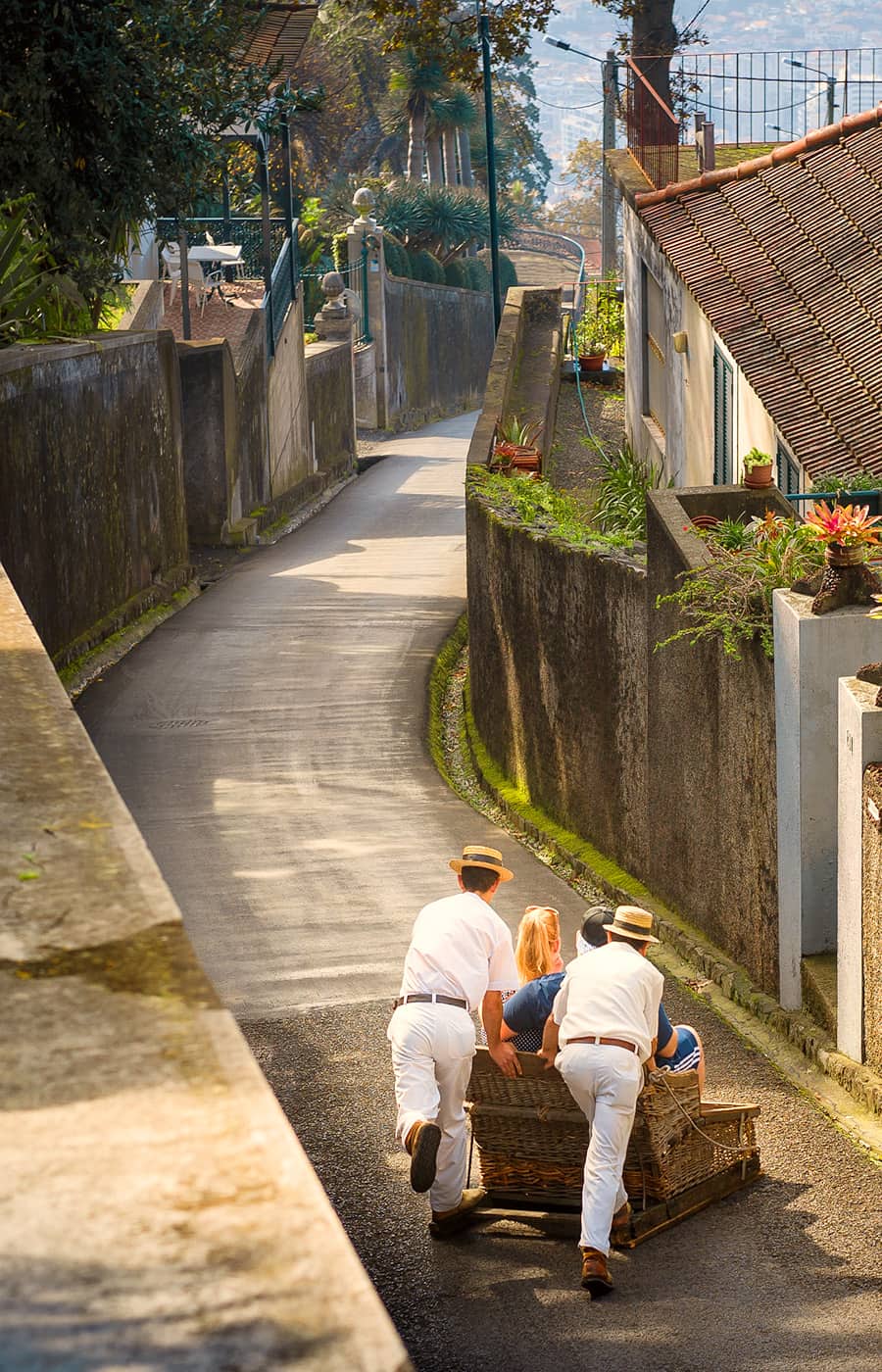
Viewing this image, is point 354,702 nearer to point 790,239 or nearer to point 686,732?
point 790,239

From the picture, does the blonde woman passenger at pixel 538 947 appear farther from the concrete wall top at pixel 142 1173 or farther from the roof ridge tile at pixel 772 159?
the roof ridge tile at pixel 772 159

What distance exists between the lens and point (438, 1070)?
24.9 ft

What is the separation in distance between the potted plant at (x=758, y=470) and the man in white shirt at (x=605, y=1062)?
6381 millimetres

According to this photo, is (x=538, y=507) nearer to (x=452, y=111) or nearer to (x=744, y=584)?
(x=744, y=584)

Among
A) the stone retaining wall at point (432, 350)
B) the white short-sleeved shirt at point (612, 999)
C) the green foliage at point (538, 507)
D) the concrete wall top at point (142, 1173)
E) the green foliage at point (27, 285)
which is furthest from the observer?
the stone retaining wall at point (432, 350)

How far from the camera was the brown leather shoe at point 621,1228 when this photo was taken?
24.2 ft

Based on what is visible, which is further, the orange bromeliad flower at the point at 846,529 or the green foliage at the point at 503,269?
the green foliage at the point at 503,269

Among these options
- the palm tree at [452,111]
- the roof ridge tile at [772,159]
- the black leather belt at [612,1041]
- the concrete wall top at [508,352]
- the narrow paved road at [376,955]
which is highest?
the palm tree at [452,111]

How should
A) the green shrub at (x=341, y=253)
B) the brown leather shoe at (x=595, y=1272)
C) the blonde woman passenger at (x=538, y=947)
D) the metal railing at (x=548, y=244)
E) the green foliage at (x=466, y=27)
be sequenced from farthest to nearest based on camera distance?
the metal railing at (x=548, y=244) < the green shrub at (x=341, y=253) < the green foliage at (x=466, y=27) < the blonde woman passenger at (x=538, y=947) < the brown leather shoe at (x=595, y=1272)

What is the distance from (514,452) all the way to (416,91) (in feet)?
143

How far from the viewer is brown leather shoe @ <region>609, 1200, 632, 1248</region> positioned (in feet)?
24.2

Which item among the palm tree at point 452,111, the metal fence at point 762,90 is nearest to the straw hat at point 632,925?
the metal fence at point 762,90

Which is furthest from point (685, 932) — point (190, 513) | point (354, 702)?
point (190, 513)

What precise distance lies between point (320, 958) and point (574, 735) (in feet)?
12.3
